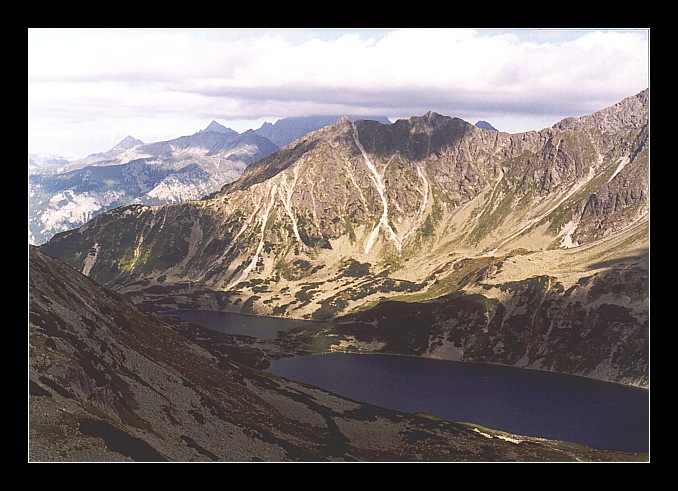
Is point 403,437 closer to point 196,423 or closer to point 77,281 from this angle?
point 196,423

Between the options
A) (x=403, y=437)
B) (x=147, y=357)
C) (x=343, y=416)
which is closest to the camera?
(x=147, y=357)
